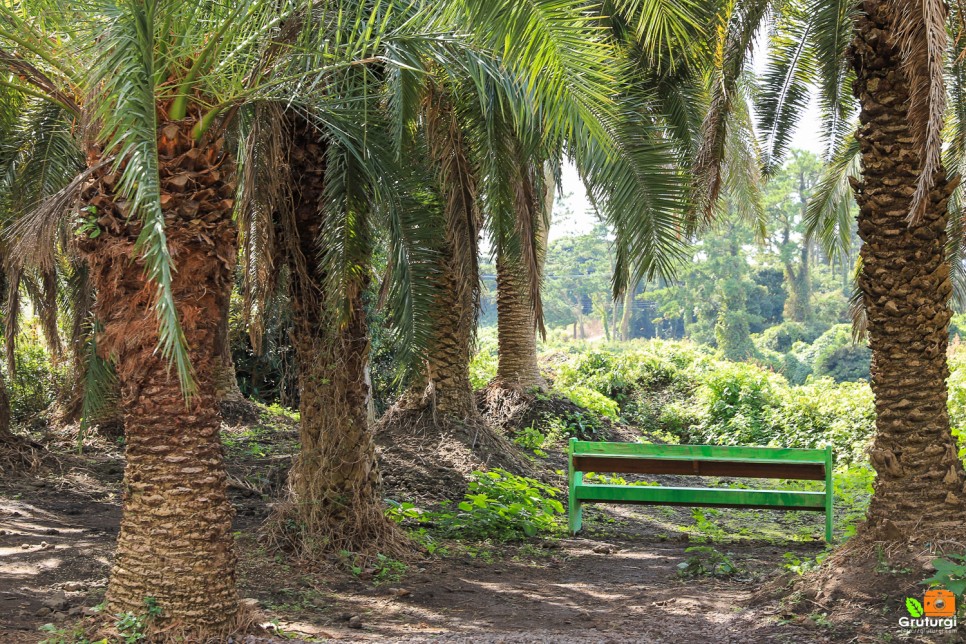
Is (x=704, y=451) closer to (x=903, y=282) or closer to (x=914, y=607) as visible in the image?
(x=903, y=282)

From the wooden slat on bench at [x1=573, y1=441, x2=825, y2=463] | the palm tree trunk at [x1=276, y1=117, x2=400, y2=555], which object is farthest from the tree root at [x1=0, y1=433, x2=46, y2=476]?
the wooden slat on bench at [x1=573, y1=441, x2=825, y2=463]

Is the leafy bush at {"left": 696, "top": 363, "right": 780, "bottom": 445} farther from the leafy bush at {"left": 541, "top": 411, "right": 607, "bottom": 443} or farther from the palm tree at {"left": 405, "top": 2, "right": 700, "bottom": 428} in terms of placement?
the palm tree at {"left": 405, "top": 2, "right": 700, "bottom": 428}

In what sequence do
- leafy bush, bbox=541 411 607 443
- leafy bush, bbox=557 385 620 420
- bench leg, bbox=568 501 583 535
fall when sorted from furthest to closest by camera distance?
leafy bush, bbox=557 385 620 420
leafy bush, bbox=541 411 607 443
bench leg, bbox=568 501 583 535

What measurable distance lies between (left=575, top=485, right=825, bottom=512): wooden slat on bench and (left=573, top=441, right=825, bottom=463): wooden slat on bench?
33cm

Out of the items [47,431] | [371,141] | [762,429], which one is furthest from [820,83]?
[47,431]

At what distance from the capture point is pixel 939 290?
4.87m

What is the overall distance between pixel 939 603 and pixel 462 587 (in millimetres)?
3005

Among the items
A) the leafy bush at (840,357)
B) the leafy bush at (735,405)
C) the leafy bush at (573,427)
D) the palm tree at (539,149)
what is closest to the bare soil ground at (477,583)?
the palm tree at (539,149)

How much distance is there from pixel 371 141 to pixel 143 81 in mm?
2152

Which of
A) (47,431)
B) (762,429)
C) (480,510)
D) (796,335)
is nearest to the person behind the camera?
(480,510)

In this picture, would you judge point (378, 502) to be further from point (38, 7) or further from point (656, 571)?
point (38, 7)

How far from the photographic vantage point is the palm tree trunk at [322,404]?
6262mm

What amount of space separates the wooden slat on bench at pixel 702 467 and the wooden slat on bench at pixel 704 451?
0.19ft

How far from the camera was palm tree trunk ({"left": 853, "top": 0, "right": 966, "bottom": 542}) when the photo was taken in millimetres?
4727
